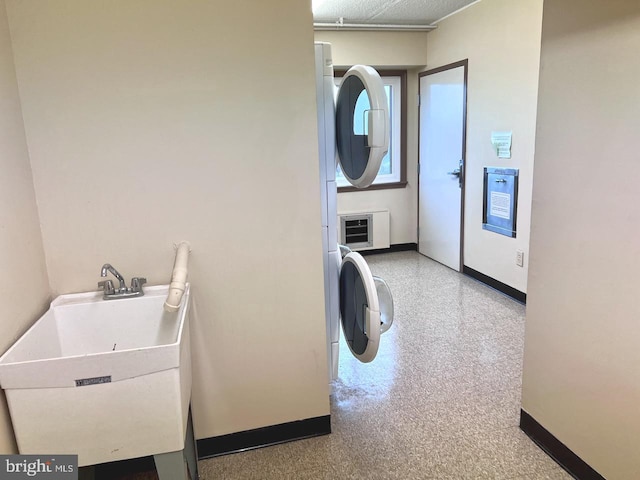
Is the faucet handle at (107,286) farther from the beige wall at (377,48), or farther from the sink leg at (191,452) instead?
the beige wall at (377,48)

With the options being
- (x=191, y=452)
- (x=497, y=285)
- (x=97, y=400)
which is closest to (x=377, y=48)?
(x=497, y=285)

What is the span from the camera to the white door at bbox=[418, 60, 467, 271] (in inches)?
166

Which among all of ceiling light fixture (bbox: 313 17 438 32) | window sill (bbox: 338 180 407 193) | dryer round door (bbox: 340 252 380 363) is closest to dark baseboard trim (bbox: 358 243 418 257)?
window sill (bbox: 338 180 407 193)

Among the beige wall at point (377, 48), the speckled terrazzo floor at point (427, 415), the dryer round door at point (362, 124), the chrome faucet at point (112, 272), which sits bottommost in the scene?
the speckled terrazzo floor at point (427, 415)

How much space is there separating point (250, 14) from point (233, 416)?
5.52ft

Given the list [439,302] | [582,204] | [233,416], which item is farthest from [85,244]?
[439,302]

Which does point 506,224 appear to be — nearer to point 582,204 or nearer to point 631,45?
point 582,204

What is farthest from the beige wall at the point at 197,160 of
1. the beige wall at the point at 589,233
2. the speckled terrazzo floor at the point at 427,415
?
the beige wall at the point at 589,233

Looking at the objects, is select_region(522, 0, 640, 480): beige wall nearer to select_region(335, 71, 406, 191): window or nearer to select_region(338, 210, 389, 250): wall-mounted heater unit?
select_region(335, 71, 406, 191): window

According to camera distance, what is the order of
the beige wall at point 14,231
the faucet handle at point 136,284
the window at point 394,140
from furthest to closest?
the window at point 394,140 < the faucet handle at point 136,284 < the beige wall at point 14,231

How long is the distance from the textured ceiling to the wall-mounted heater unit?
195 centimetres

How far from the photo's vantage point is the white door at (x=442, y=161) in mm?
4207

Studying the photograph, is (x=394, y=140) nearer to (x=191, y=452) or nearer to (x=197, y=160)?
(x=197, y=160)

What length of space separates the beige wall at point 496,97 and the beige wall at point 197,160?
221cm
